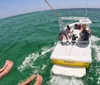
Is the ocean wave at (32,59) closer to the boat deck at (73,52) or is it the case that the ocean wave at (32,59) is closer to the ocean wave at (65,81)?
the boat deck at (73,52)

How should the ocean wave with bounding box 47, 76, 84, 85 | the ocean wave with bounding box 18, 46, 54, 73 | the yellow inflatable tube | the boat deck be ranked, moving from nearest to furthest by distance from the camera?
the ocean wave with bounding box 47, 76, 84, 85
the yellow inflatable tube
the boat deck
the ocean wave with bounding box 18, 46, 54, 73

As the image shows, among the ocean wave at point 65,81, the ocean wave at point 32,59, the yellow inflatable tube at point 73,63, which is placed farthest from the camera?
the ocean wave at point 32,59

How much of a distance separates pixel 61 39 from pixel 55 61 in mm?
2654

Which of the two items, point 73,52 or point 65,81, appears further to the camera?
point 73,52

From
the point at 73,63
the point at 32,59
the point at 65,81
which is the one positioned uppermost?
the point at 73,63

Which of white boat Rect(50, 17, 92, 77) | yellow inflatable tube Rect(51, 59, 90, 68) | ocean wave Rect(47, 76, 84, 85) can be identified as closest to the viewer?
ocean wave Rect(47, 76, 84, 85)

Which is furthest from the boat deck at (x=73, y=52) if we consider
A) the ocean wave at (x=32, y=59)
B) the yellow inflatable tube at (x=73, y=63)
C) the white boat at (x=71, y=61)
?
the ocean wave at (x=32, y=59)

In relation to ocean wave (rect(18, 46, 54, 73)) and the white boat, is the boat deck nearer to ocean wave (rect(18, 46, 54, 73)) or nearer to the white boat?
the white boat

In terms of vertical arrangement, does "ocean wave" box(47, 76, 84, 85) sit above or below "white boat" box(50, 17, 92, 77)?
below

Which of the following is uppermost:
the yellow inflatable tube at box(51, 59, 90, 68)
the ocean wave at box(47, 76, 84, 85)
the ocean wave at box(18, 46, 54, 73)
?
the yellow inflatable tube at box(51, 59, 90, 68)

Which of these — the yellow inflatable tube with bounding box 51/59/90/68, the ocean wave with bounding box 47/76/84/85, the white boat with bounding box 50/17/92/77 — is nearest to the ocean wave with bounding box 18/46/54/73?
the white boat with bounding box 50/17/92/77

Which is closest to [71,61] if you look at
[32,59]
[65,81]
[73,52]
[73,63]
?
[73,63]

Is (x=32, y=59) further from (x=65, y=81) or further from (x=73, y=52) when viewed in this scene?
(x=65, y=81)

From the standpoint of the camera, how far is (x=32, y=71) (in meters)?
10.3
